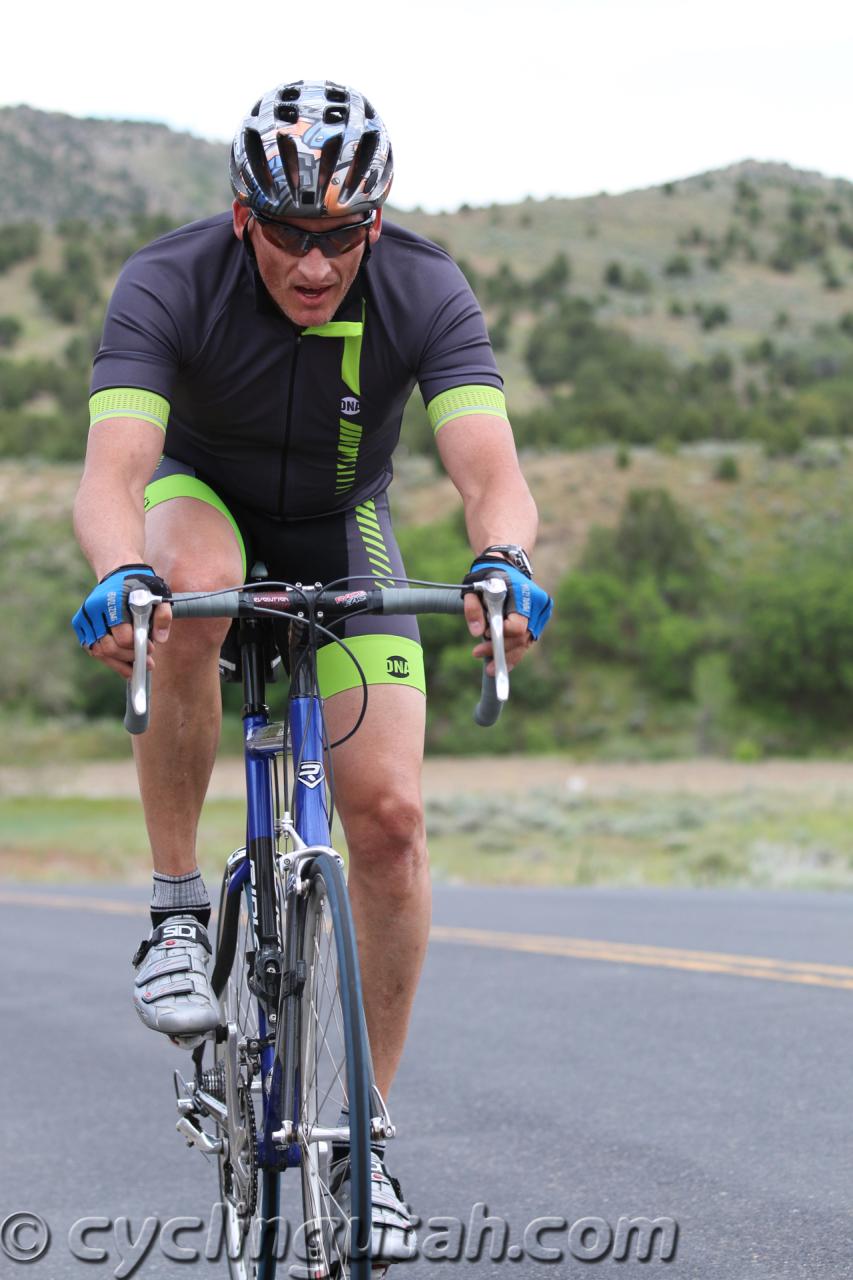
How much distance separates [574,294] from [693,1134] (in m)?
119

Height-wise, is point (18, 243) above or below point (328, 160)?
above

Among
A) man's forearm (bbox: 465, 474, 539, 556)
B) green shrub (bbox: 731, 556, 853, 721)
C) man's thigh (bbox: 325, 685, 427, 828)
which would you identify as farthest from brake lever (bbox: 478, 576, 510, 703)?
green shrub (bbox: 731, 556, 853, 721)

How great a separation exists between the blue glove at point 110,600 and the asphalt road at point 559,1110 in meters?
1.98

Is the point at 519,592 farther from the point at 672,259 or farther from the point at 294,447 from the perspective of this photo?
the point at 672,259

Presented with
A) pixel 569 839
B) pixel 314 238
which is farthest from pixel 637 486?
pixel 314 238

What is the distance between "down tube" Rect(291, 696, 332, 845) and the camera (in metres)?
3.78

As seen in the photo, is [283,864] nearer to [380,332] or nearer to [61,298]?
[380,332]

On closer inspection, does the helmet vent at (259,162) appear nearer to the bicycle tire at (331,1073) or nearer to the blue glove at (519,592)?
the blue glove at (519,592)

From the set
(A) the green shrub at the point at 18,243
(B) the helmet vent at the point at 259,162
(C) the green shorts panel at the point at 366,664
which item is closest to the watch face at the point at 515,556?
(C) the green shorts panel at the point at 366,664

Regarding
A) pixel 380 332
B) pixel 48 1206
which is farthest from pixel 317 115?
pixel 48 1206

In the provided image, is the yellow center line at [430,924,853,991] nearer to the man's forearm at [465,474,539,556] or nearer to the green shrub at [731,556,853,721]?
the man's forearm at [465,474,539,556]

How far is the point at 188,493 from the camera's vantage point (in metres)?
4.47

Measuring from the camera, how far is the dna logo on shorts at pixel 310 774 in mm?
3830

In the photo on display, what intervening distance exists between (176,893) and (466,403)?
1.39 m
